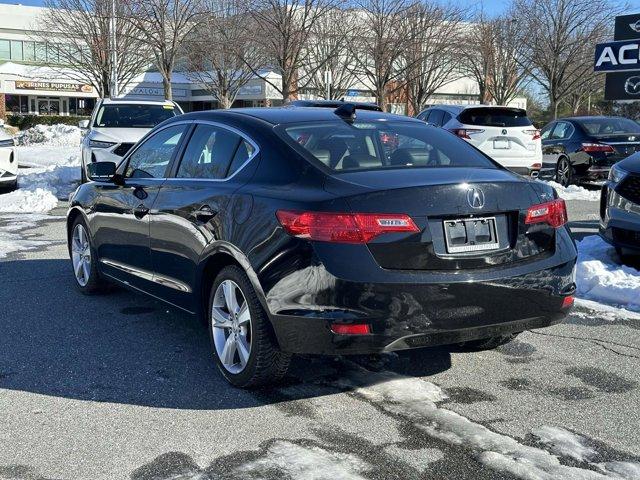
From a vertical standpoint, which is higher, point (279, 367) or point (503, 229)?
point (503, 229)

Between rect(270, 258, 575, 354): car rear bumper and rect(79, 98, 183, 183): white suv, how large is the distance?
9.82 metres

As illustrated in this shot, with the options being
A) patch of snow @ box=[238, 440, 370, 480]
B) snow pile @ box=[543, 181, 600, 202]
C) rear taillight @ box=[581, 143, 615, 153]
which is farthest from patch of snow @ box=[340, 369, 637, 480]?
rear taillight @ box=[581, 143, 615, 153]

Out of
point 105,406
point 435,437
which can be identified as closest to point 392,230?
point 435,437

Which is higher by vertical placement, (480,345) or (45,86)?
(45,86)

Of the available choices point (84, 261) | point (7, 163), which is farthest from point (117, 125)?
point (84, 261)

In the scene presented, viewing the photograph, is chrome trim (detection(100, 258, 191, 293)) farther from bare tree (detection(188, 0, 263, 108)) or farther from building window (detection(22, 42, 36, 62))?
building window (detection(22, 42, 36, 62))

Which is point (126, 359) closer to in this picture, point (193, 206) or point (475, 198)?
point (193, 206)

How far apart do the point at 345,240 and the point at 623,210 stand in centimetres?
429

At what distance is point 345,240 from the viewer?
3680 millimetres

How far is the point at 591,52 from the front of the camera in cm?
3619

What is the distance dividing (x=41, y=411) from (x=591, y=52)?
3673cm

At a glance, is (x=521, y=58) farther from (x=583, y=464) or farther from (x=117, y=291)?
(x=583, y=464)

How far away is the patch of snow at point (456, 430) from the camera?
10.8 feet

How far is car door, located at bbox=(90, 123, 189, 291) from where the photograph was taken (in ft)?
17.5
